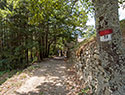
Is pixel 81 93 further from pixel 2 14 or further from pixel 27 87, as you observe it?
pixel 2 14

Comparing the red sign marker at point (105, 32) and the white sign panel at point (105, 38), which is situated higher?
the red sign marker at point (105, 32)

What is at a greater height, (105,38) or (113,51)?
(105,38)

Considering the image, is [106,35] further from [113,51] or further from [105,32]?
[113,51]

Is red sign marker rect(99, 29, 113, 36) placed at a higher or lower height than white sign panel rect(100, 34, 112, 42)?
higher

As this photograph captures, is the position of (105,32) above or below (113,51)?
above

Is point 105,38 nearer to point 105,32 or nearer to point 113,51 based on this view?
point 105,32

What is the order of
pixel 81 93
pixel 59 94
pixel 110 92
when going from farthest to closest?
pixel 59 94 → pixel 81 93 → pixel 110 92

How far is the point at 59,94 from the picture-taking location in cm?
328

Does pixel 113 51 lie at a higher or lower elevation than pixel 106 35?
lower

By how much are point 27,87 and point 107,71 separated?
11.2ft

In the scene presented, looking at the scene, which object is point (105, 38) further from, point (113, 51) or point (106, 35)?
point (113, 51)

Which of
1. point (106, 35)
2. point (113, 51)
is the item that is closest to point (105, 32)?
point (106, 35)

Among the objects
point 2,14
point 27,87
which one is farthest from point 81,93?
point 2,14

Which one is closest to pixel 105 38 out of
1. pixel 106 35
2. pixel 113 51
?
pixel 106 35
